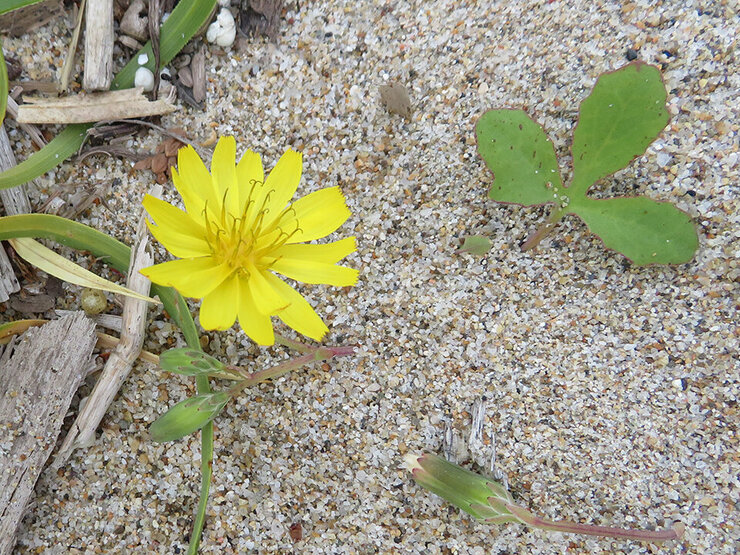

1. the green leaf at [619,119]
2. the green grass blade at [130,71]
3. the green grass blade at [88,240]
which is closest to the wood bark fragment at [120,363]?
the green grass blade at [88,240]

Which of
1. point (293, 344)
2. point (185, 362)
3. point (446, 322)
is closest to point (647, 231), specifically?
point (446, 322)

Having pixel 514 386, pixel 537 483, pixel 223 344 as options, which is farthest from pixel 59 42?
pixel 537 483

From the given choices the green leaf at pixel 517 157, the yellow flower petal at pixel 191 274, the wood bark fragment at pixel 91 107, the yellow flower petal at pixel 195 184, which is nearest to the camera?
the yellow flower petal at pixel 191 274

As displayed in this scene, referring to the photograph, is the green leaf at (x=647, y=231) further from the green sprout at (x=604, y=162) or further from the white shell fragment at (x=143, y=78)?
the white shell fragment at (x=143, y=78)

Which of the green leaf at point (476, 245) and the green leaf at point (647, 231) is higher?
the green leaf at point (647, 231)

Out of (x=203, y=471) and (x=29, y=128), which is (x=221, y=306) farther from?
(x=29, y=128)

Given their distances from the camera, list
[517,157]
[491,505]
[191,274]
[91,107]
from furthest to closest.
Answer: [91,107] < [517,157] < [491,505] < [191,274]
